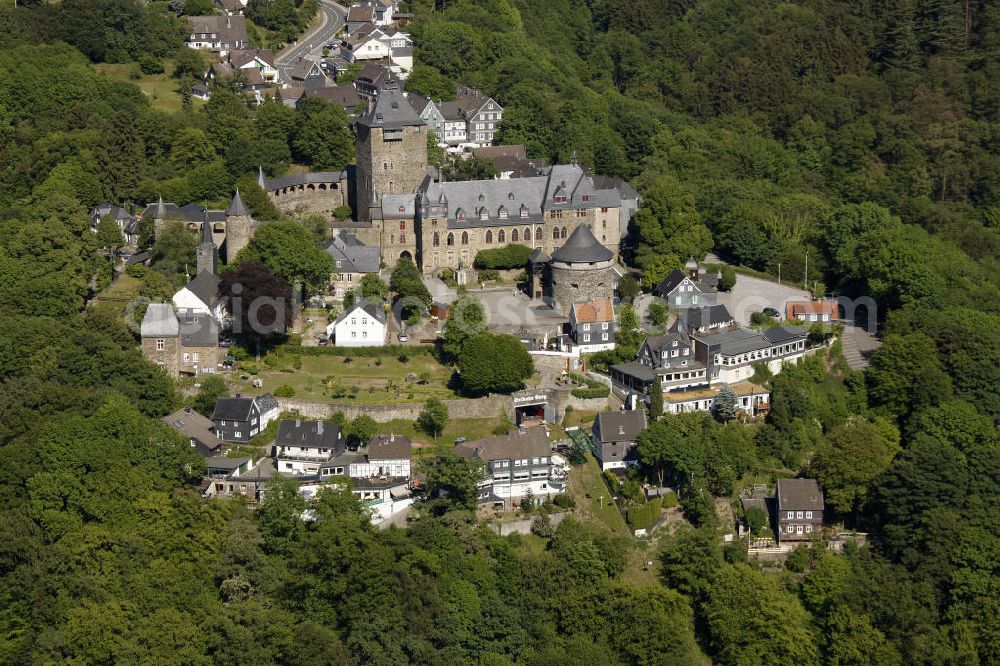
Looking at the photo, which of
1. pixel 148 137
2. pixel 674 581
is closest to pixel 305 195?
pixel 148 137

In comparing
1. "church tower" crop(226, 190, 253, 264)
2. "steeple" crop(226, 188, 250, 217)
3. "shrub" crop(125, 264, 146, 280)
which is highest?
"steeple" crop(226, 188, 250, 217)

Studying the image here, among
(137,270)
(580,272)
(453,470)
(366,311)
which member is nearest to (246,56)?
(137,270)

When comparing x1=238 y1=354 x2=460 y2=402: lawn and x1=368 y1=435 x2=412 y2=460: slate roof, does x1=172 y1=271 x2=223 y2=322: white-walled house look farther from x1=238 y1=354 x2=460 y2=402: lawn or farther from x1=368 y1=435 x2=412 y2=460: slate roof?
x1=368 y1=435 x2=412 y2=460: slate roof

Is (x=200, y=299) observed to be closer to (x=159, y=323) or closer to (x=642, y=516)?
(x=159, y=323)

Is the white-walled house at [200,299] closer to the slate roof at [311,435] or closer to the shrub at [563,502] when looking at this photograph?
the slate roof at [311,435]

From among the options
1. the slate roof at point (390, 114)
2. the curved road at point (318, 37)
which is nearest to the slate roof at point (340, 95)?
the curved road at point (318, 37)

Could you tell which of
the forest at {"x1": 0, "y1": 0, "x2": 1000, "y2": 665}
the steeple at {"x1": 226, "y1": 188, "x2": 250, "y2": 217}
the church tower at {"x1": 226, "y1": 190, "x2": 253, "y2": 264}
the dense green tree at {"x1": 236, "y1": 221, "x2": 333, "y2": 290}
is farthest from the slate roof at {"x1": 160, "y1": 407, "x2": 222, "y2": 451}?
the steeple at {"x1": 226, "y1": 188, "x2": 250, "y2": 217}

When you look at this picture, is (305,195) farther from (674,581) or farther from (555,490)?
(674,581)
